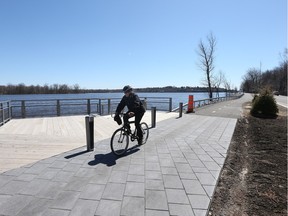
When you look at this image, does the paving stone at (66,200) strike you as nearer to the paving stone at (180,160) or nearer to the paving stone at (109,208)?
the paving stone at (109,208)

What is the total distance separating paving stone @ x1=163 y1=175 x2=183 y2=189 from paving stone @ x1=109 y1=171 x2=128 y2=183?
0.70m

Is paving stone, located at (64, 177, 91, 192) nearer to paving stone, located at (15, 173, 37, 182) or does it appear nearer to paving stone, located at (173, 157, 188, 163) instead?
paving stone, located at (15, 173, 37, 182)

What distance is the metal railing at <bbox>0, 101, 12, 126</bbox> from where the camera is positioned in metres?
9.26

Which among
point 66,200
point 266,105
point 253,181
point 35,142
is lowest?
point 253,181

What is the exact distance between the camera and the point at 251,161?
17.4ft

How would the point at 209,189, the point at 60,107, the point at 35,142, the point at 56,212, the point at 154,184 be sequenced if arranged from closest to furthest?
the point at 56,212
the point at 209,189
the point at 154,184
the point at 35,142
the point at 60,107

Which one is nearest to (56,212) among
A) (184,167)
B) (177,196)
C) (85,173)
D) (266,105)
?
(85,173)

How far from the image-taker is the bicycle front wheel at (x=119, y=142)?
215 inches

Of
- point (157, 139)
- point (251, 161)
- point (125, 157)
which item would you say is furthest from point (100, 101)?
point (251, 161)

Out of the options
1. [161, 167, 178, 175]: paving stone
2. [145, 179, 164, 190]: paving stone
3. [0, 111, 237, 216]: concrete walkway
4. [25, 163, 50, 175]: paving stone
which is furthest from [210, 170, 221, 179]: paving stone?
[25, 163, 50, 175]: paving stone

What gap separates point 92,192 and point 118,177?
70 cm

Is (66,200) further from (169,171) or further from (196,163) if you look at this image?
(196,163)

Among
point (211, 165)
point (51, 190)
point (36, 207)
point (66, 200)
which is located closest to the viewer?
point (36, 207)

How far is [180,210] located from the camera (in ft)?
9.86
